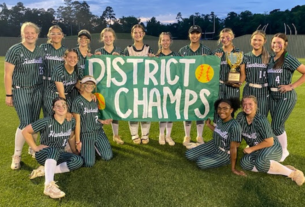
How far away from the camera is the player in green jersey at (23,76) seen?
388 cm

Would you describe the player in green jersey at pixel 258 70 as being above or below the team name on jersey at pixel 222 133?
above

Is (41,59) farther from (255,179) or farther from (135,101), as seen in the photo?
(255,179)

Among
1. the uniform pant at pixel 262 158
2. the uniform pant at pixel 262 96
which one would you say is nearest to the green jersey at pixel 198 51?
the uniform pant at pixel 262 96

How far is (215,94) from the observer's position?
4.67 meters

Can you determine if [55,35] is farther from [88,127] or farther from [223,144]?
[223,144]

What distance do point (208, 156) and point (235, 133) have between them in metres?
0.54

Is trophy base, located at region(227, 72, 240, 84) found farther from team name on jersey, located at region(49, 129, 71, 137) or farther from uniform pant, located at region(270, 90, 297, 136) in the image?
team name on jersey, located at region(49, 129, 71, 137)

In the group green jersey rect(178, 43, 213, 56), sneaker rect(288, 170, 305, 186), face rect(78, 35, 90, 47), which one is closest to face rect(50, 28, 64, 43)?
face rect(78, 35, 90, 47)

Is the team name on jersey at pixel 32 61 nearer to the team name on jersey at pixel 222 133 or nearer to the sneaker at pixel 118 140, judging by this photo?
the sneaker at pixel 118 140

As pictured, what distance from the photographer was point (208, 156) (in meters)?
4.09

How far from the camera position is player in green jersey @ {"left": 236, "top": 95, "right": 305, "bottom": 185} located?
3.76m

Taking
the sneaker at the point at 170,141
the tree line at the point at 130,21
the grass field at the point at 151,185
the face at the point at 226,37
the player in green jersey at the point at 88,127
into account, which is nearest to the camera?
the grass field at the point at 151,185

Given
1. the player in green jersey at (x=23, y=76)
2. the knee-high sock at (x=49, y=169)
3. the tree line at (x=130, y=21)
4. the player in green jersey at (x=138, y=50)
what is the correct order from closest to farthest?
the knee-high sock at (x=49, y=169)
the player in green jersey at (x=23, y=76)
the player in green jersey at (x=138, y=50)
the tree line at (x=130, y=21)

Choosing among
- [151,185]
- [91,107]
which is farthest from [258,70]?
[91,107]
